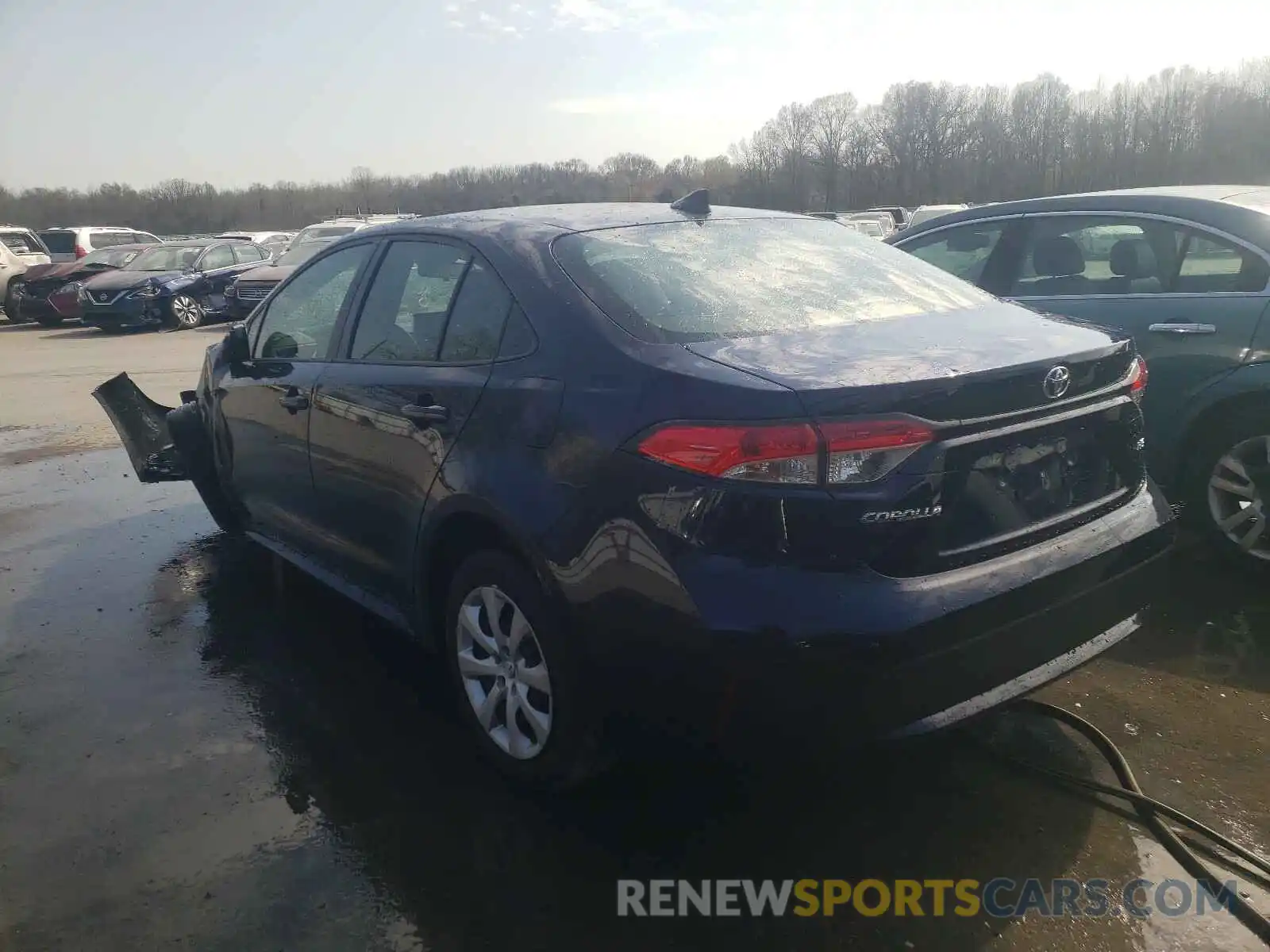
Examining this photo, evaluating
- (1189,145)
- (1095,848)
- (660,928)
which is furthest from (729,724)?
(1189,145)

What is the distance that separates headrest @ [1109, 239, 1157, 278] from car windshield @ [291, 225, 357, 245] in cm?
1746

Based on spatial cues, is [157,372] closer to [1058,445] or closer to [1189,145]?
[1058,445]

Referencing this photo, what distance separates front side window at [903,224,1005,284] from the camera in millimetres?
5500

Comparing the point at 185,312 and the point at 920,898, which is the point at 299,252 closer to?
the point at 185,312

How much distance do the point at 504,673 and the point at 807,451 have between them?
1.25 m

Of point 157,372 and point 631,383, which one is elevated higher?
point 631,383

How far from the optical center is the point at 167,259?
2033cm

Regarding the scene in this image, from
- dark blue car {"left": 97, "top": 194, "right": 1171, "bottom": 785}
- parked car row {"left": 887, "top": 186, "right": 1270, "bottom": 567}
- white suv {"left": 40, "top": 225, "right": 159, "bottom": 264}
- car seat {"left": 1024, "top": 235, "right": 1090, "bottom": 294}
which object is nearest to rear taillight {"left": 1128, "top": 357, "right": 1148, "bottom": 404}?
dark blue car {"left": 97, "top": 194, "right": 1171, "bottom": 785}

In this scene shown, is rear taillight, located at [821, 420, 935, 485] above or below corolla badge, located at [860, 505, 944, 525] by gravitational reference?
above

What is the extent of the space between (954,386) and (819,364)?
0.33m

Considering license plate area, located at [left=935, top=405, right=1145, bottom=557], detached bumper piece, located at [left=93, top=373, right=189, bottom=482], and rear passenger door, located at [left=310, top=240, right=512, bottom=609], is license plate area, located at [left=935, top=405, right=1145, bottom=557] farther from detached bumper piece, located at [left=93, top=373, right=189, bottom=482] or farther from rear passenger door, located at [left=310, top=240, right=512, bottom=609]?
detached bumper piece, located at [left=93, top=373, right=189, bottom=482]

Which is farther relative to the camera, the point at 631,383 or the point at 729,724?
the point at 631,383

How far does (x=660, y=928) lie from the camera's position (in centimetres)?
255

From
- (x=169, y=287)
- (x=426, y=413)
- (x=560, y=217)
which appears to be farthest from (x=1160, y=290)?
(x=169, y=287)
